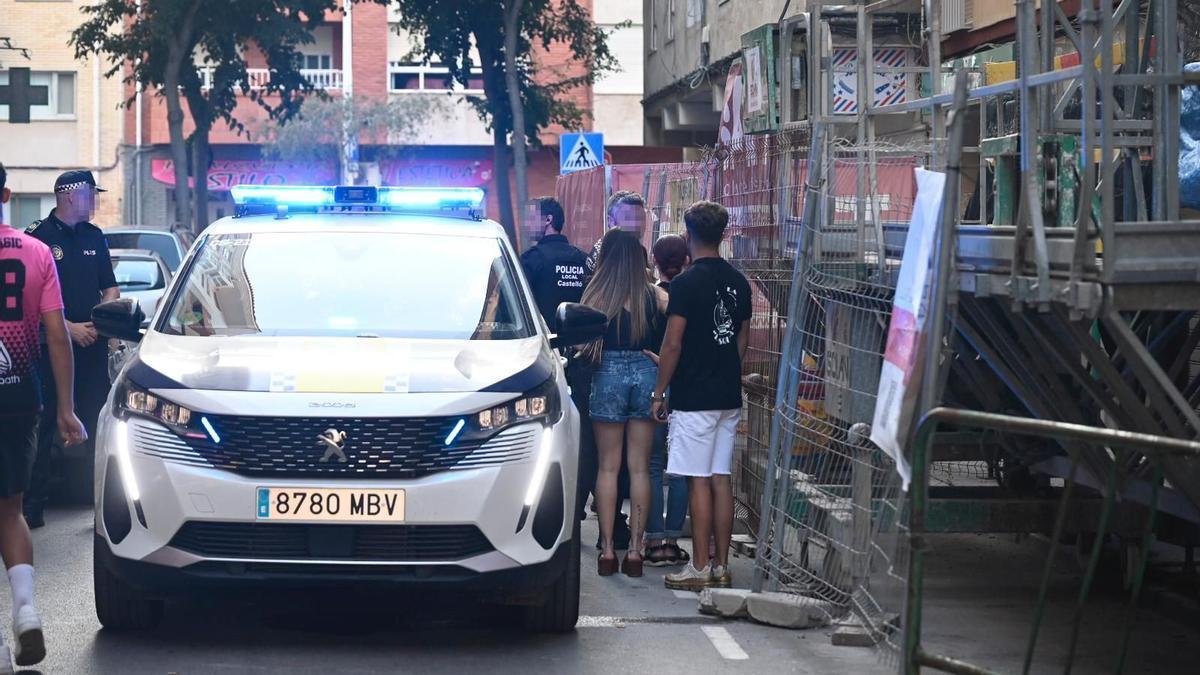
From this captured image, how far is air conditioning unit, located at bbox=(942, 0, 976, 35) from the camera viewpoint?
1717 cm

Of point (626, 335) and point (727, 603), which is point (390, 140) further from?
point (727, 603)

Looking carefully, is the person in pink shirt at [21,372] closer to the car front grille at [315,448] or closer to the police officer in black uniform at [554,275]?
the car front grille at [315,448]

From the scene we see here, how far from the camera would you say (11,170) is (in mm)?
51219

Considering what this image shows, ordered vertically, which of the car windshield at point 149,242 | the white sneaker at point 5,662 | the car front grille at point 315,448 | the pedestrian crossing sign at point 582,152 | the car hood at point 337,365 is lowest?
the white sneaker at point 5,662

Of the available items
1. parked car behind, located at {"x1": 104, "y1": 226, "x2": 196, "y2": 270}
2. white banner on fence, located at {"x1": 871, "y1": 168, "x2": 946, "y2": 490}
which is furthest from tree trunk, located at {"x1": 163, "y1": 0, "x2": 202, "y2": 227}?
white banner on fence, located at {"x1": 871, "y1": 168, "x2": 946, "y2": 490}

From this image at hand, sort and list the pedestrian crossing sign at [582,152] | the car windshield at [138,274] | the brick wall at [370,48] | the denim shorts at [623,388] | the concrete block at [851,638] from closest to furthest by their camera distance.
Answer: the concrete block at [851,638]
the denim shorts at [623,388]
the car windshield at [138,274]
the pedestrian crossing sign at [582,152]
the brick wall at [370,48]

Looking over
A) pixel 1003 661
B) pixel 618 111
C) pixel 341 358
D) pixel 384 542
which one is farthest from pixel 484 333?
pixel 618 111

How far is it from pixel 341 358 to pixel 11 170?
156ft

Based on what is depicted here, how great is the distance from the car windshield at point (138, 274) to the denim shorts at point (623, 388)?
31.9 feet

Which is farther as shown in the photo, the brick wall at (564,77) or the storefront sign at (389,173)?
the storefront sign at (389,173)

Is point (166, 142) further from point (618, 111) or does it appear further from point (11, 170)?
point (618, 111)

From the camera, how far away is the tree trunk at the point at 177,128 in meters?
29.5

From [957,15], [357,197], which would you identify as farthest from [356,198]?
[957,15]

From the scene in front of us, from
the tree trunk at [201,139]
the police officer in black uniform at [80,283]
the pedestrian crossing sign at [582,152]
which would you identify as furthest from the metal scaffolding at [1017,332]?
the tree trunk at [201,139]
